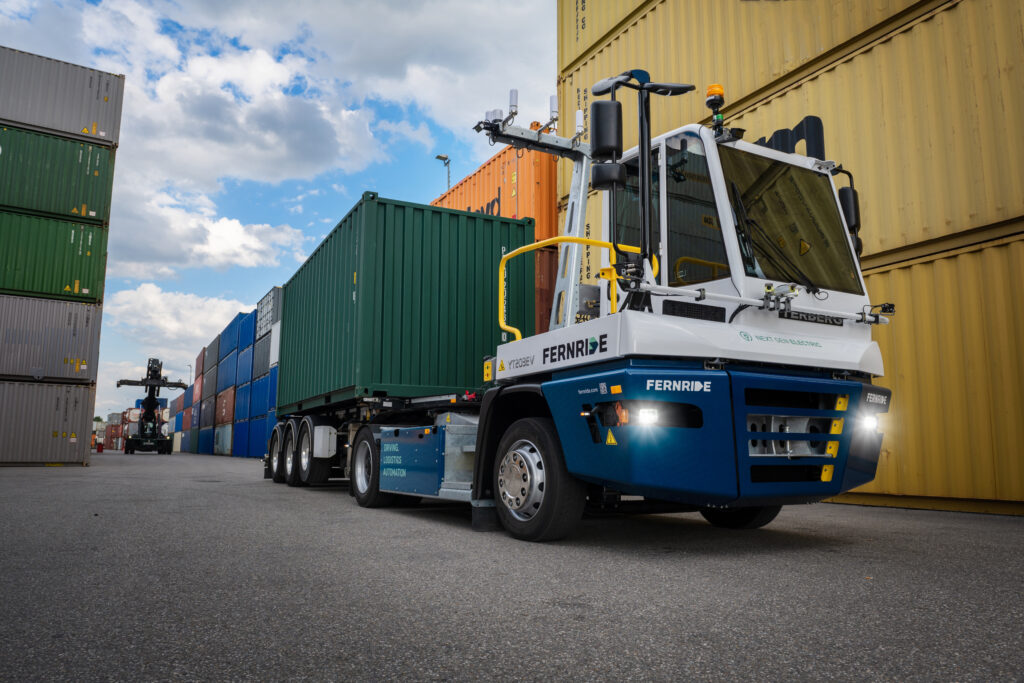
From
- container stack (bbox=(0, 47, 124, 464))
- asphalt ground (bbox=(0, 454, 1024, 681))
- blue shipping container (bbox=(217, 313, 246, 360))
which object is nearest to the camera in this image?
asphalt ground (bbox=(0, 454, 1024, 681))

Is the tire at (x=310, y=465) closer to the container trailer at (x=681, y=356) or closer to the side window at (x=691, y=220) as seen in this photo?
the container trailer at (x=681, y=356)

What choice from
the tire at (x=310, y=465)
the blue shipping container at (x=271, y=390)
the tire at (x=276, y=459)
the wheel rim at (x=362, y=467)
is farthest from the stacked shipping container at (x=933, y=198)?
the blue shipping container at (x=271, y=390)

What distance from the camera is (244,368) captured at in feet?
105

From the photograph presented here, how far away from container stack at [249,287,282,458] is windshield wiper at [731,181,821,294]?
888 inches

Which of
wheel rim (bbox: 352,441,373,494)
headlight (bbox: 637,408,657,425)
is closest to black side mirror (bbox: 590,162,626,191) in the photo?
headlight (bbox: 637,408,657,425)

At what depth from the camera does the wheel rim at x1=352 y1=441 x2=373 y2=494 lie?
7.96m

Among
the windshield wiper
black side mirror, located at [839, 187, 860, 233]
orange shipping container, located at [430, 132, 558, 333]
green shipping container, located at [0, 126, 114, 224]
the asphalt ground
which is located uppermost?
green shipping container, located at [0, 126, 114, 224]

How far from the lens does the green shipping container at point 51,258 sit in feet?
58.0

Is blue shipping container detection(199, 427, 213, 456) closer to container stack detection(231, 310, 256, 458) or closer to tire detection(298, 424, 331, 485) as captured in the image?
container stack detection(231, 310, 256, 458)

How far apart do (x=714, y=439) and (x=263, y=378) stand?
86.5 ft

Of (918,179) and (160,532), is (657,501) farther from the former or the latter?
(918,179)

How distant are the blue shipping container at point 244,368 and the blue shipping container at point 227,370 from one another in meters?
0.74

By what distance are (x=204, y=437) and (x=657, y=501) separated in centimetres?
4277

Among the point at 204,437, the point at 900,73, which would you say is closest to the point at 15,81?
the point at 900,73
